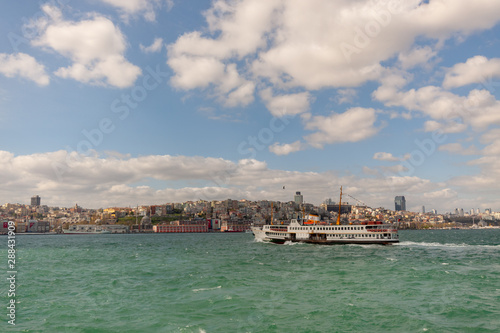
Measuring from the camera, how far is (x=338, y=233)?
81.4 meters

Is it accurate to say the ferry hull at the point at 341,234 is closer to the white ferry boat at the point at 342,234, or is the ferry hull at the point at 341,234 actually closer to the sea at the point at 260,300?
the white ferry boat at the point at 342,234

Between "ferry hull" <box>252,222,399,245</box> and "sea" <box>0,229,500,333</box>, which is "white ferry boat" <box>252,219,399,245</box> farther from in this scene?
"sea" <box>0,229,500,333</box>

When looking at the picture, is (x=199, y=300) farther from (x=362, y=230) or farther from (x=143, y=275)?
(x=362, y=230)

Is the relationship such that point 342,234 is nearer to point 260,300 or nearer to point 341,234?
point 341,234

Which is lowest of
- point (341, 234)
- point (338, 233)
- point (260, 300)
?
point (341, 234)

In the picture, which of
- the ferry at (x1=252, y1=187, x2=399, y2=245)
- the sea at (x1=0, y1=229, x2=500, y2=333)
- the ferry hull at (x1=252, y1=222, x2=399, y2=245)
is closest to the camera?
the sea at (x1=0, y1=229, x2=500, y2=333)

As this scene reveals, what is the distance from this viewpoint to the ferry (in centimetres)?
7925

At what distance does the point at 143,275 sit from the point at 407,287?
27.2m

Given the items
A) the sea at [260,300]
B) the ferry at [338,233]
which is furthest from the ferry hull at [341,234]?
the sea at [260,300]

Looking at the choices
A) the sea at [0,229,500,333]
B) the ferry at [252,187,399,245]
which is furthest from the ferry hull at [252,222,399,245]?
the sea at [0,229,500,333]

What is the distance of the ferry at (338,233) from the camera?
3120 inches

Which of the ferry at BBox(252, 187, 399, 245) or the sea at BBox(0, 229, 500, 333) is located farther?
the ferry at BBox(252, 187, 399, 245)

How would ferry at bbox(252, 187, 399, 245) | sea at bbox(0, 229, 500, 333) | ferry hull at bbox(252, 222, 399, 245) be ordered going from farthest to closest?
ferry at bbox(252, 187, 399, 245) → ferry hull at bbox(252, 222, 399, 245) → sea at bbox(0, 229, 500, 333)

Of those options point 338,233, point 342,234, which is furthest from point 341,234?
point 338,233
